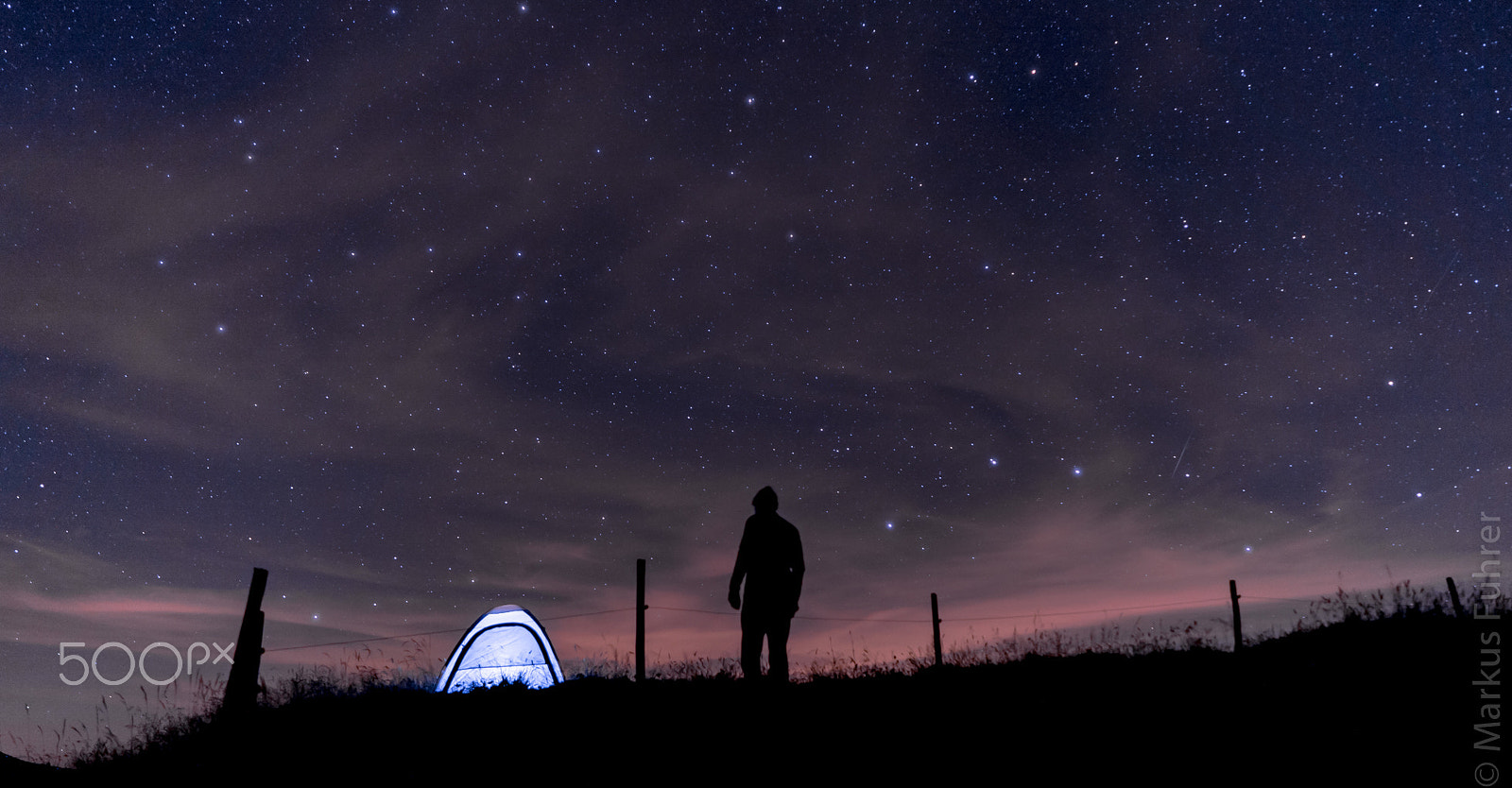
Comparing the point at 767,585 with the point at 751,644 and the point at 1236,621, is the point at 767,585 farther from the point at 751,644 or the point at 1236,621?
the point at 1236,621

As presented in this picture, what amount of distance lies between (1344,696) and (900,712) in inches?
157

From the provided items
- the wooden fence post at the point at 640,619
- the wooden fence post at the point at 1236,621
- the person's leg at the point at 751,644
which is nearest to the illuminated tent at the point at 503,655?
the wooden fence post at the point at 640,619

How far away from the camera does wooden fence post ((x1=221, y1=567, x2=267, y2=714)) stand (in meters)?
8.86

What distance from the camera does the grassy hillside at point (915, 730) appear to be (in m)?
5.65

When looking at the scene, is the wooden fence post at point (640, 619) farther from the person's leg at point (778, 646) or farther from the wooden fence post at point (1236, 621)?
the wooden fence post at point (1236, 621)

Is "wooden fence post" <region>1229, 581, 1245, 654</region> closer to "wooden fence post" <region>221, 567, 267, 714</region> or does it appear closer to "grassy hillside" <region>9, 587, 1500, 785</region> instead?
"grassy hillside" <region>9, 587, 1500, 785</region>

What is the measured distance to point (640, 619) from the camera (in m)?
13.1

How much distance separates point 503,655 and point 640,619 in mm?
2282

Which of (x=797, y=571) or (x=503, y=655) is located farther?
(x=503, y=655)

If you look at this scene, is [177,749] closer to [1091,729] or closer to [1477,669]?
[1091,729]

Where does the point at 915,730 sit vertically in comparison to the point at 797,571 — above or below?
below

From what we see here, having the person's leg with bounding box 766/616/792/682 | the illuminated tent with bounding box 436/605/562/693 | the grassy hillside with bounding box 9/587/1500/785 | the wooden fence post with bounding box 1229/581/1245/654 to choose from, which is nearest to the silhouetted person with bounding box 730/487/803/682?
the person's leg with bounding box 766/616/792/682

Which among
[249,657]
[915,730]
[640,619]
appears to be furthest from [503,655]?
[915,730]

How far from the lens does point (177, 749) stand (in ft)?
26.3
